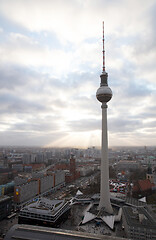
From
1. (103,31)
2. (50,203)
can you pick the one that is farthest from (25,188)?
(103,31)

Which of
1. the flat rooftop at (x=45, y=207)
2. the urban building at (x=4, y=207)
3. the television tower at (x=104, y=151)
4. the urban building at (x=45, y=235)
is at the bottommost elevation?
the urban building at (x=4, y=207)

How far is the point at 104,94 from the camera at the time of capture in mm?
18938

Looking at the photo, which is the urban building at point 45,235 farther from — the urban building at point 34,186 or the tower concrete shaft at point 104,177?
the urban building at point 34,186

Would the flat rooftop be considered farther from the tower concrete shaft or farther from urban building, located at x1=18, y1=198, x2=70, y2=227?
the tower concrete shaft

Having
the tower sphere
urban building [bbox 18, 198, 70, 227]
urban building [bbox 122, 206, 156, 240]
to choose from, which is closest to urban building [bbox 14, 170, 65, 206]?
urban building [bbox 18, 198, 70, 227]

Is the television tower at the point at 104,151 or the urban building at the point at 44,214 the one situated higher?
the television tower at the point at 104,151

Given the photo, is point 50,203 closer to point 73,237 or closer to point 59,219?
point 59,219

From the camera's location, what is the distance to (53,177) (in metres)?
28.4

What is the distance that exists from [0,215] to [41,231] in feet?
27.4

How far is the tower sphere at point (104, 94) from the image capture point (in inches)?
746

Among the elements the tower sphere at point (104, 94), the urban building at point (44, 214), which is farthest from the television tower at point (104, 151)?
the urban building at point (44, 214)

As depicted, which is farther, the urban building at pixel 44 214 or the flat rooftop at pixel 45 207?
the flat rooftop at pixel 45 207

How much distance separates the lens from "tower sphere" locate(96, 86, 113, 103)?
18938 millimetres

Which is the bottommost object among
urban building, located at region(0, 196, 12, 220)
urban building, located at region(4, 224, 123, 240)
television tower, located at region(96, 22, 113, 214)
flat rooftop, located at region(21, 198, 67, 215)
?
urban building, located at region(0, 196, 12, 220)
